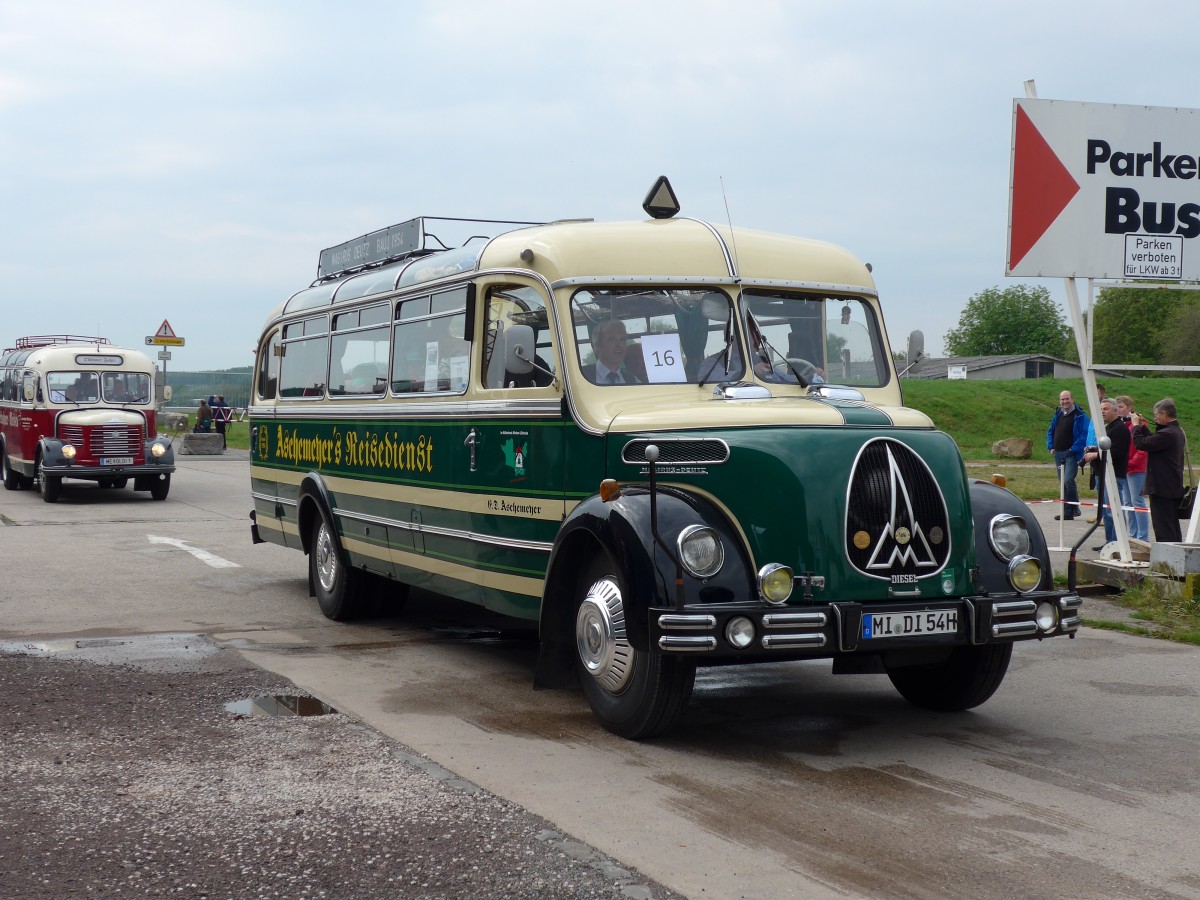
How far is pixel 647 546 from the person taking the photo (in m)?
6.35

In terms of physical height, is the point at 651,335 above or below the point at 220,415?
above

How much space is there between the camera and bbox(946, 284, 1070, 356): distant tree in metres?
131

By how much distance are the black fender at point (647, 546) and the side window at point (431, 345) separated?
2.09 meters

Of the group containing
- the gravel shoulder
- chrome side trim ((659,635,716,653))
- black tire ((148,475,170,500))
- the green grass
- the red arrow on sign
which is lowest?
the gravel shoulder

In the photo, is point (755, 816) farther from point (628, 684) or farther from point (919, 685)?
point (919, 685)

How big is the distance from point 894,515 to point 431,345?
153 inches

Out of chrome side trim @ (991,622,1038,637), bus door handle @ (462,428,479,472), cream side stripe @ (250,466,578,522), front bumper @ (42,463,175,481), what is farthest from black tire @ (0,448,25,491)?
chrome side trim @ (991,622,1038,637)

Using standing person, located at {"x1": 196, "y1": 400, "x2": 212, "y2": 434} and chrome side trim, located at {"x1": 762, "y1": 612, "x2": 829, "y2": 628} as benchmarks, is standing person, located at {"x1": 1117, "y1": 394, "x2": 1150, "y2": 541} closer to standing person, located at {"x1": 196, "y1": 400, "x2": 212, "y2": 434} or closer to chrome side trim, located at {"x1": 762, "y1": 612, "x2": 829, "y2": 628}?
chrome side trim, located at {"x1": 762, "y1": 612, "x2": 829, "y2": 628}

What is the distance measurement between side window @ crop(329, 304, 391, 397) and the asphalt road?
1867mm

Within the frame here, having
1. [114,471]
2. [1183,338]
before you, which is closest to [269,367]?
[114,471]

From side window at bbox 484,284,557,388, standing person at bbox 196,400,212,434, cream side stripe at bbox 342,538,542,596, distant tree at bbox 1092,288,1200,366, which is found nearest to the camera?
side window at bbox 484,284,557,388

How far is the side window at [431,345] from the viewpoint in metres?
8.77

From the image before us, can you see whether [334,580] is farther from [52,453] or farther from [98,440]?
[98,440]

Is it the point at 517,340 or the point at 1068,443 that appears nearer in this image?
the point at 517,340
